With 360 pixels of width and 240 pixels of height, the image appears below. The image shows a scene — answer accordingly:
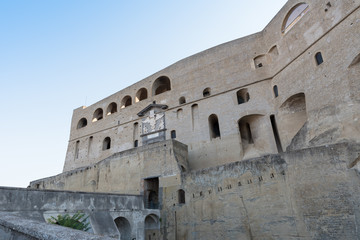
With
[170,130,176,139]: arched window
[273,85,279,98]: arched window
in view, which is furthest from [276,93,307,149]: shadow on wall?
[170,130,176,139]: arched window

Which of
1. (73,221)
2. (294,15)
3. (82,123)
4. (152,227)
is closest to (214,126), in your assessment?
(152,227)

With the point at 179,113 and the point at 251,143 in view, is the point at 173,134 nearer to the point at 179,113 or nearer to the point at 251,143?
the point at 179,113

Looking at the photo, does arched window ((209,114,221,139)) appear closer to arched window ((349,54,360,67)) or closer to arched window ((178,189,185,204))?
arched window ((178,189,185,204))

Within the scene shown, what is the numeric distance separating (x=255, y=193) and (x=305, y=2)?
12439 millimetres

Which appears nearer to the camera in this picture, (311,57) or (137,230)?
(137,230)

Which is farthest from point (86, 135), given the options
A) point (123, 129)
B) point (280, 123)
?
point (280, 123)

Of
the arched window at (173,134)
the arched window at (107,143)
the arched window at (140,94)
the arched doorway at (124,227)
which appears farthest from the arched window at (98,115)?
the arched doorway at (124,227)

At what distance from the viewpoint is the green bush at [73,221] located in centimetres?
875

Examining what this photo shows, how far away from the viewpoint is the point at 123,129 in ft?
78.7

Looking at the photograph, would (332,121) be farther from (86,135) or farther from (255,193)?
(86,135)

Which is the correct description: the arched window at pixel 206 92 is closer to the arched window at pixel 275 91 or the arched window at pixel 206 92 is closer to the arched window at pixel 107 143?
the arched window at pixel 275 91

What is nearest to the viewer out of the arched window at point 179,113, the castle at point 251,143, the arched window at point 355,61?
the castle at point 251,143

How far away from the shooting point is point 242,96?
19.4 metres

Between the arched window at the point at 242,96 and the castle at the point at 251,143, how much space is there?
0.26 ft
